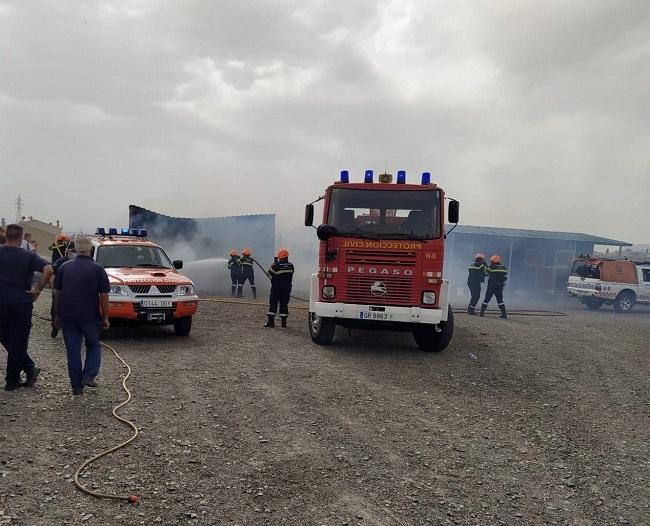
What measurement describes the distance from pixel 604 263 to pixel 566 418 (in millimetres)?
16940

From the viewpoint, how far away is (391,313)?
27.9ft

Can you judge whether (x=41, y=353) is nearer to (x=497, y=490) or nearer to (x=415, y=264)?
(x=415, y=264)

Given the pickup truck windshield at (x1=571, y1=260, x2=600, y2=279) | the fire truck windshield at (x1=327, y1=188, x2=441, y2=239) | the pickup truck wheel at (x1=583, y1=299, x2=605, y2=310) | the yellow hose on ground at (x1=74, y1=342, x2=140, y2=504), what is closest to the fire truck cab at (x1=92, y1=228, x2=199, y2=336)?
the yellow hose on ground at (x1=74, y1=342, x2=140, y2=504)

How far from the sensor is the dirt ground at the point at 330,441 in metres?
3.59

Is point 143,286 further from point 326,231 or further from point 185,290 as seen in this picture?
point 326,231

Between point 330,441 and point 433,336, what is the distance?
4773 millimetres

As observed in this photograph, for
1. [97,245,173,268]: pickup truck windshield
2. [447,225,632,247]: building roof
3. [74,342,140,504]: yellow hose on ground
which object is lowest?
[74,342,140,504]: yellow hose on ground

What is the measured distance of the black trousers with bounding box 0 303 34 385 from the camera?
5.58 metres

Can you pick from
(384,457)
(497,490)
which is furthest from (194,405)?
(497,490)

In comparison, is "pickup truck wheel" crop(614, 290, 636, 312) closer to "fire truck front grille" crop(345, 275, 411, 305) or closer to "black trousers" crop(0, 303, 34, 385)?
"fire truck front grille" crop(345, 275, 411, 305)

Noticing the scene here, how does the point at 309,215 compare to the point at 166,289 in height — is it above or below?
above

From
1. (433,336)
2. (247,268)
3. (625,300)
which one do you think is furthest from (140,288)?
(625,300)

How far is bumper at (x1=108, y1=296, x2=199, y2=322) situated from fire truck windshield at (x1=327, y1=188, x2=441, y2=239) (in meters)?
3.00

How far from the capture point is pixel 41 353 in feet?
25.5
